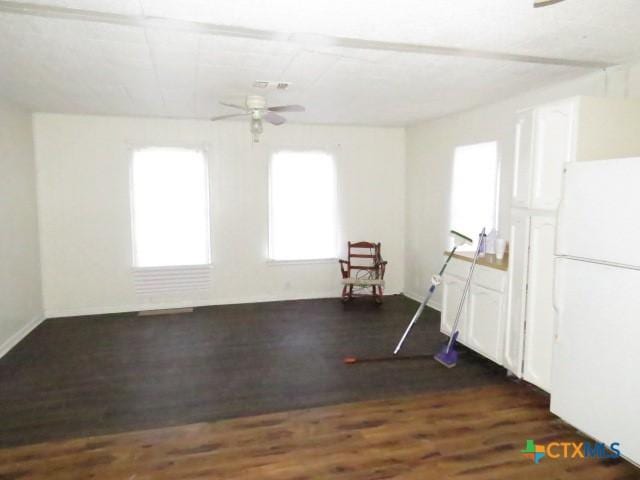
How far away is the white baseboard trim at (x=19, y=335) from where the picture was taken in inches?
158

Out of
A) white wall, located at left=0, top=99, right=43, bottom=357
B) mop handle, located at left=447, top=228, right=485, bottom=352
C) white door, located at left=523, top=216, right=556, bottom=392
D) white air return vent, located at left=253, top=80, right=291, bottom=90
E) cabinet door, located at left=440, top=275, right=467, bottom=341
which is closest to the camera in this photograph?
white door, located at left=523, top=216, right=556, bottom=392

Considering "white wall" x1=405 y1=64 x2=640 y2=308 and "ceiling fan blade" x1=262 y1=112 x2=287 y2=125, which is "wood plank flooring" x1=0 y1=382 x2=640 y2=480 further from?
"ceiling fan blade" x1=262 y1=112 x2=287 y2=125

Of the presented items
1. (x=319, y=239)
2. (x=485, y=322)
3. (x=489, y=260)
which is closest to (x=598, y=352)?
(x=485, y=322)

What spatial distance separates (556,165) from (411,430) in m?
1.98

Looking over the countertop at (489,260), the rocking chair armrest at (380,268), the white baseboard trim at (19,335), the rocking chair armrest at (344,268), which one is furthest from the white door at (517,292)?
the white baseboard trim at (19,335)

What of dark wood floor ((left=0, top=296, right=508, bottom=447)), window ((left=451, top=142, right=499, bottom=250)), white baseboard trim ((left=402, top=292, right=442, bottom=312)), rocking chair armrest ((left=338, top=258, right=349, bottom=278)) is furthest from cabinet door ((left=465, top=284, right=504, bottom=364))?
rocking chair armrest ((left=338, top=258, right=349, bottom=278))

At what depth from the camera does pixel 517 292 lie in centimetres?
328

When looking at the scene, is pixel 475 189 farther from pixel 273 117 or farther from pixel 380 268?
pixel 273 117

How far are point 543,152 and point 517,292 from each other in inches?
40.8

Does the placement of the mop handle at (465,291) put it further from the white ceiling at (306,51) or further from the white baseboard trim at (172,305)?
the white baseboard trim at (172,305)

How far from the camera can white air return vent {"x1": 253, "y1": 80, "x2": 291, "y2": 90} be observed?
357cm

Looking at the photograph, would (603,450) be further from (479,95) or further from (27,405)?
(27,405)

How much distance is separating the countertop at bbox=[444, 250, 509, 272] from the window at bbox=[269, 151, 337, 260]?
223cm

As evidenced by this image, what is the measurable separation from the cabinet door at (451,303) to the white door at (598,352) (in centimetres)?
129
